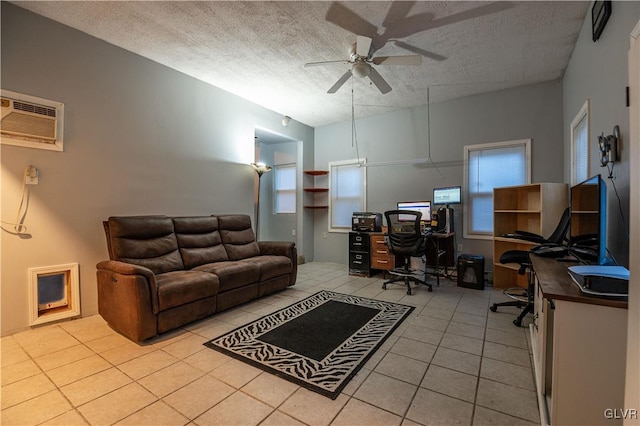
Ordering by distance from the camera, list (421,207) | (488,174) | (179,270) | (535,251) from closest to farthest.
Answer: (535,251), (179,270), (488,174), (421,207)

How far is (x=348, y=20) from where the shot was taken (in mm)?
2654

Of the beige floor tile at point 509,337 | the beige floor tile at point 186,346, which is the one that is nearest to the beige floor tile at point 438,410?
the beige floor tile at point 509,337

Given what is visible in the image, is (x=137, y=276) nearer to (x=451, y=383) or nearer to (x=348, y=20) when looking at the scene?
(x=451, y=383)

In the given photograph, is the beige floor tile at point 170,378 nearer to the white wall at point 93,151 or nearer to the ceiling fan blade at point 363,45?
the white wall at point 93,151

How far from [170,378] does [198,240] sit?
1880 millimetres

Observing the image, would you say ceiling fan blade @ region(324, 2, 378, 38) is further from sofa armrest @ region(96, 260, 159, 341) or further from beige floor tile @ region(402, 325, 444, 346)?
beige floor tile @ region(402, 325, 444, 346)

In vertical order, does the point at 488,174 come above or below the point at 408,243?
above

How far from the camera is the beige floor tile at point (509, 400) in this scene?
155cm

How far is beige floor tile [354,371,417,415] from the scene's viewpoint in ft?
5.34

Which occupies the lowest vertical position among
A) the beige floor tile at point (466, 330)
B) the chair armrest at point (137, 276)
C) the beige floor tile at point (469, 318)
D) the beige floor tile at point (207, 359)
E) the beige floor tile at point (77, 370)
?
the beige floor tile at point (207, 359)

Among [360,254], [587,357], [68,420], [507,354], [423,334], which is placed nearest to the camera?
[587,357]

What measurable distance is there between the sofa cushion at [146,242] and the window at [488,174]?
168 inches

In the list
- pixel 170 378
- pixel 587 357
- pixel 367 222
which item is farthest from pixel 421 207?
pixel 170 378

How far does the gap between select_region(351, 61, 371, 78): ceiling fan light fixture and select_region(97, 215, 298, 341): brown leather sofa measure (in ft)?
7.61
